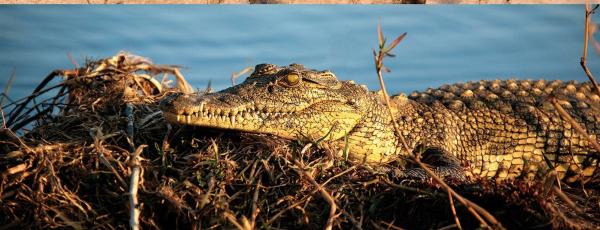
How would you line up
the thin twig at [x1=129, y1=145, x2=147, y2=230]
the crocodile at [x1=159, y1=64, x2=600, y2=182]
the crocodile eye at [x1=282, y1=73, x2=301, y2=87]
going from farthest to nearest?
the crocodile eye at [x1=282, y1=73, x2=301, y2=87] → the crocodile at [x1=159, y1=64, x2=600, y2=182] → the thin twig at [x1=129, y1=145, x2=147, y2=230]

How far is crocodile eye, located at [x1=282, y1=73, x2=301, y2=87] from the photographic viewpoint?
4.87 metres

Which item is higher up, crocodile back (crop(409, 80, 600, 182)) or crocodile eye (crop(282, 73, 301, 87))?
crocodile eye (crop(282, 73, 301, 87))

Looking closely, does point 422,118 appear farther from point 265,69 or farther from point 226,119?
point 226,119

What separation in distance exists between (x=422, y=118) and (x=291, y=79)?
1.56 meters

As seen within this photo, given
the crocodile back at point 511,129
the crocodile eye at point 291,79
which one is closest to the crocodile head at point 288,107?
the crocodile eye at point 291,79

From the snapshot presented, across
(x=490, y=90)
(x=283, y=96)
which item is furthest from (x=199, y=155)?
(x=490, y=90)

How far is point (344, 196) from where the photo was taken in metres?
3.77

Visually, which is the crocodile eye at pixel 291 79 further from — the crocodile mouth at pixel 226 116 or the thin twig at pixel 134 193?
the thin twig at pixel 134 193

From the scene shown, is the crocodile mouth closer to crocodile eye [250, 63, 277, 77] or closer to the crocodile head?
the crocodile head

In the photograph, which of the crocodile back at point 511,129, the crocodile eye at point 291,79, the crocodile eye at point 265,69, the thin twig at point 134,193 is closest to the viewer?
the thin twig at point 134,193

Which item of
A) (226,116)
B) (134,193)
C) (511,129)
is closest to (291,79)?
(226,116)

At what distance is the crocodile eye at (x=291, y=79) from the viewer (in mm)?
4867

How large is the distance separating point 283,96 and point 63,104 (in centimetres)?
194

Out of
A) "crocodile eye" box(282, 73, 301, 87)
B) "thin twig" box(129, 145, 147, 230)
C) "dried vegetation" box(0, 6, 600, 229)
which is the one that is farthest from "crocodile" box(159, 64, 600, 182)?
"thin twig" box(129, 145, 147, 230)
